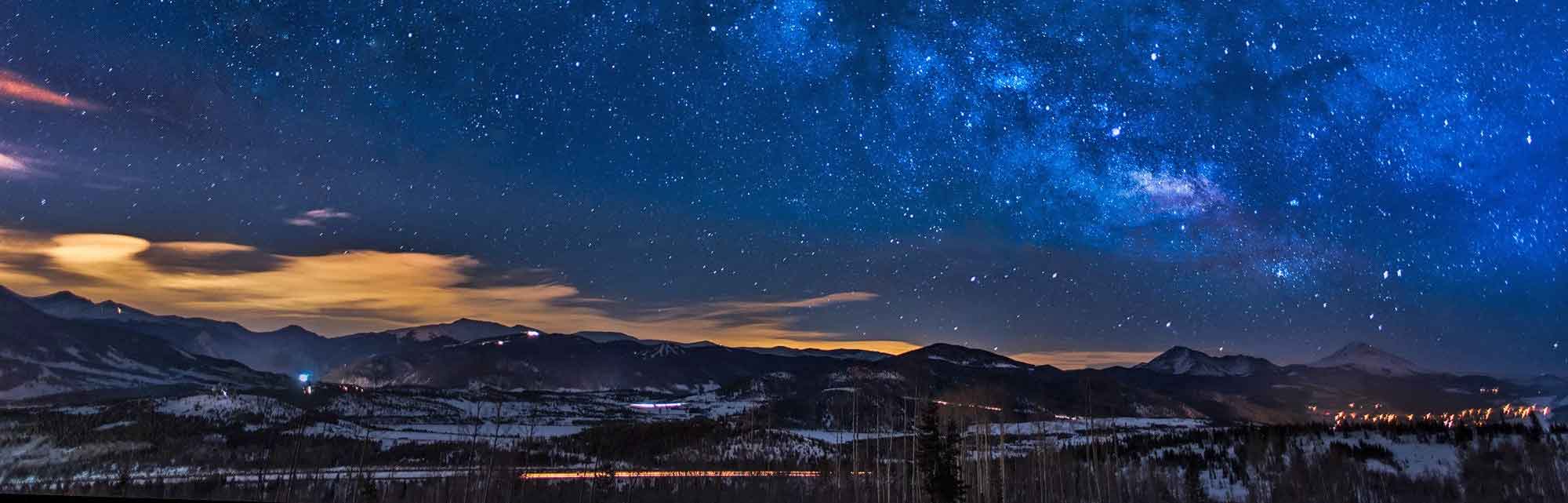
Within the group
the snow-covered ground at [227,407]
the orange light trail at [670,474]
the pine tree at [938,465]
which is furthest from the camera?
the snow-covered ground at [227,407]

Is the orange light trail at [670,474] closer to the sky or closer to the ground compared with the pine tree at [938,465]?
closer to the ground

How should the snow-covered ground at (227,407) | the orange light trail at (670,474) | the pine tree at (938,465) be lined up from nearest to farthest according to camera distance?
the pine tree at (938,465) → the orange light trail at (670,474) → the snow-covered ground at (227,407)

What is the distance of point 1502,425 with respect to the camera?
206 ft

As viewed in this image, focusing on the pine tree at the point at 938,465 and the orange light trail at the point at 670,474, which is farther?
the orange light trail at the point at 670,474

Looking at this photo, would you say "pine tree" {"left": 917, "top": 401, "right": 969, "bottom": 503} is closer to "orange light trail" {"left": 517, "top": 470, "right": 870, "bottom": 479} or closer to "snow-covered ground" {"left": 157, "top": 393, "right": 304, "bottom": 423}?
"orange light trail" {"left": 517, "top": 470, "right": 870, "bottom": 479}

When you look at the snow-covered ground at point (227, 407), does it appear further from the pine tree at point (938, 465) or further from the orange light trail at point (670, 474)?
the pine tree at point (938, 465)

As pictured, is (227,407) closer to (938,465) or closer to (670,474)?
(670,474)

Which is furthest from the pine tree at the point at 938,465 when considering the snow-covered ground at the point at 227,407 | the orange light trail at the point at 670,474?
the snow-covered ground at the point at 227,407

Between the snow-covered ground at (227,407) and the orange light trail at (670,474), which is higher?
the snow-covered ground at (227,407)

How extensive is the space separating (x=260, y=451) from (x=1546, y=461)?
106 m

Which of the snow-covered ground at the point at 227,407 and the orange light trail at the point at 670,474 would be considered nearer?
the orange light trail at the point at 670,474

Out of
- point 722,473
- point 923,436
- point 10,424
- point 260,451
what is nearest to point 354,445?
point 260,451

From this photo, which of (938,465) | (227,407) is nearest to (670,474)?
(938,465)

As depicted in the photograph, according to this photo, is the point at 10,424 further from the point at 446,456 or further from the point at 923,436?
the point at 923,436
